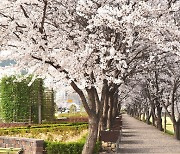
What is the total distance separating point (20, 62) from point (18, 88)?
2860 centimetres

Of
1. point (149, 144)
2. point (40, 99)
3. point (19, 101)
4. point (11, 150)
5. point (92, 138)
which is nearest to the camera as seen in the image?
point (92, 138)

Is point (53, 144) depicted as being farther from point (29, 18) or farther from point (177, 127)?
point (177, 127)

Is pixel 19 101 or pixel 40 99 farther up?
pixel 40 99

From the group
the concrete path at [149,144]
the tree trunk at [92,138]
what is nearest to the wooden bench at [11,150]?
the tree trunk at [92,138]

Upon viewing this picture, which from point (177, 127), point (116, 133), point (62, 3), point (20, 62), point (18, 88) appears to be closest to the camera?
point (20, 62)

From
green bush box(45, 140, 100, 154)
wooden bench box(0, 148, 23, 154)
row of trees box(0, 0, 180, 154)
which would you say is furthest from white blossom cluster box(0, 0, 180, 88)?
wooden bench box(0, 148, 23, 154)

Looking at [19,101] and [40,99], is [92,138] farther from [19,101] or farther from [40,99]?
[40,99]

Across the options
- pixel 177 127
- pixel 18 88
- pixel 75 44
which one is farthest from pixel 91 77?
pixel 18 88

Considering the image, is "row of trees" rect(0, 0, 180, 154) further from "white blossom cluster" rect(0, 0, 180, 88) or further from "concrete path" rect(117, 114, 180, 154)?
"concrete path" rect(117, 114, 180, 154)

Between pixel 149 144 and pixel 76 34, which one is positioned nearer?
pixel 76 34

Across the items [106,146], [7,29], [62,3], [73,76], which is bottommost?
[106,146]

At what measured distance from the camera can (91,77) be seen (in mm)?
15242

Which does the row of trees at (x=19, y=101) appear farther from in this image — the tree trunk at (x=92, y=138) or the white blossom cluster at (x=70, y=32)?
the tree trunk at (x=92, y=138)

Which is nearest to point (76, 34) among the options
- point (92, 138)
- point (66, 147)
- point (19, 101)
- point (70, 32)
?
point (70, 32)
